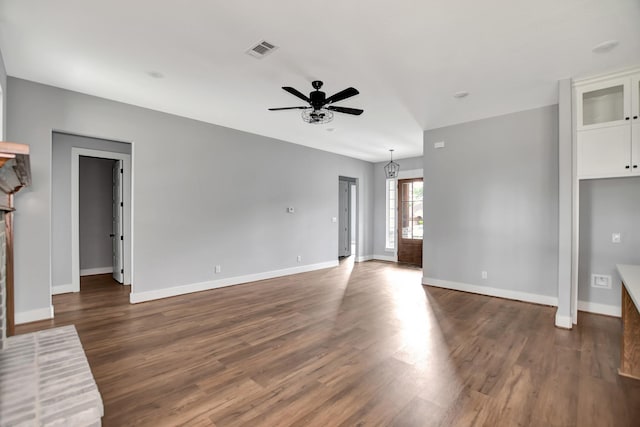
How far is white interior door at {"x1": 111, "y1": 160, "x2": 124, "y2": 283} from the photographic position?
5.60 meters

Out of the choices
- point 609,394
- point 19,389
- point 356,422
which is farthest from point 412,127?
point 19,389

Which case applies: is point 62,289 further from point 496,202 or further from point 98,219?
point 496,202

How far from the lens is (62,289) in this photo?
16.4ft

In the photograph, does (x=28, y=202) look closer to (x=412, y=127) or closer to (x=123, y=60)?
(x=123, y=60)

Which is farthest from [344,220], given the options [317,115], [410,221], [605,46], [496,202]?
[605,46]

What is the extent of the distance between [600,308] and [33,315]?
708 cm

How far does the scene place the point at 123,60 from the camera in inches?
121

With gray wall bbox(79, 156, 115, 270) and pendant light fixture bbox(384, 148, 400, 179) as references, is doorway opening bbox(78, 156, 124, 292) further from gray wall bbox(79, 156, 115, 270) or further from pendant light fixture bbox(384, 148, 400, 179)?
pendant light fixture bbox(384, 148, 400, 179)

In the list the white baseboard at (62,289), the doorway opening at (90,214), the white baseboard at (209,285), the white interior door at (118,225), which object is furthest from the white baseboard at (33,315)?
the white interior door at (118,225)

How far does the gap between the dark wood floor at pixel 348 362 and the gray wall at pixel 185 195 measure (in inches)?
27.0

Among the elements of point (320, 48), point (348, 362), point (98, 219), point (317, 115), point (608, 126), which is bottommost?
point (348, 362)

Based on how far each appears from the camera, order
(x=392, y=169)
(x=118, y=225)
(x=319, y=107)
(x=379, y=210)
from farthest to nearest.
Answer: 1. (x=379, y=210)
2. (x=392, y=169)
3. (x=118, y=225)
4. (x=319, y=107)

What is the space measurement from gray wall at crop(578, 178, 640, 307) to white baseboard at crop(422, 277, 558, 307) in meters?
0.41

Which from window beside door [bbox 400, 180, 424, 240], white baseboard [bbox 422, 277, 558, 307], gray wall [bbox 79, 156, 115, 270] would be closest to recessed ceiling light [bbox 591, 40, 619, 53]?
white baseboard [bbox 422, 277, 558, 307]
